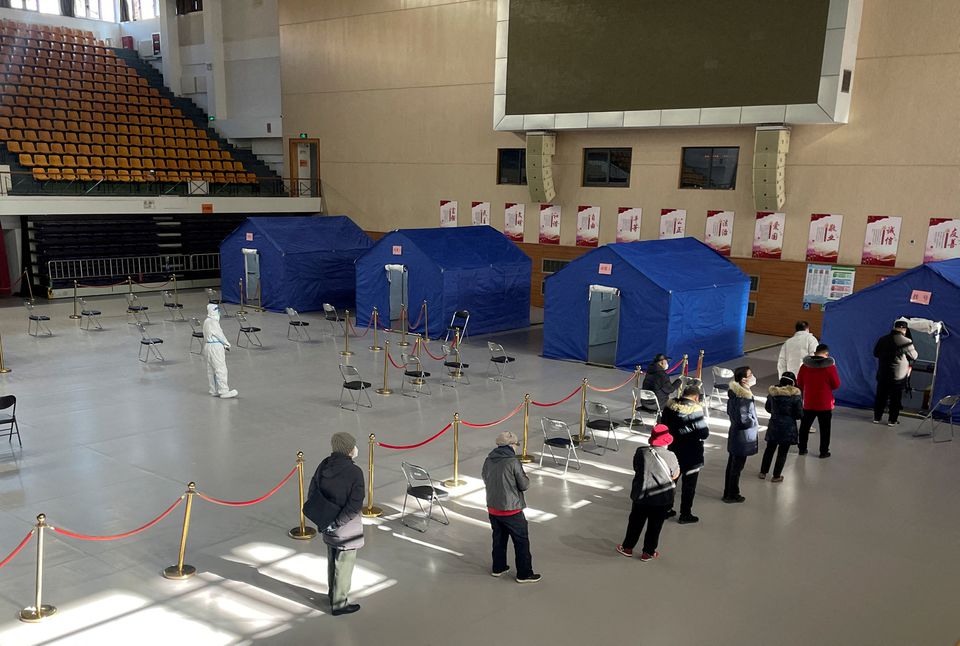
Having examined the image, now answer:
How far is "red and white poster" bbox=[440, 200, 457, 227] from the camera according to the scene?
25.6 metres

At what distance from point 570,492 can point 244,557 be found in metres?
3.90

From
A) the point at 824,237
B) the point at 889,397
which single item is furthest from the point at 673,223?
the point at 889,397

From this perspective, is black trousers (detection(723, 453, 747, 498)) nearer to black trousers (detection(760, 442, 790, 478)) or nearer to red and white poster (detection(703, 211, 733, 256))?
black trousers (detection(760, 442, 790, 478))

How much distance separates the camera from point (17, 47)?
30.1 metres

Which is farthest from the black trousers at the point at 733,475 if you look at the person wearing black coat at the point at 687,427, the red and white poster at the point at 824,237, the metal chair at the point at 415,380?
the red and white poster at the point at 824,237

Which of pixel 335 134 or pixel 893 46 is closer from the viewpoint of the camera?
pixel 893 46

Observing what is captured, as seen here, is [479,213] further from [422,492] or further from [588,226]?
[422,492]

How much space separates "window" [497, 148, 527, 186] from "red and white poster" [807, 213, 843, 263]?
28.3 feet

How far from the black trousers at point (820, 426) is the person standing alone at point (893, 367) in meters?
2.19

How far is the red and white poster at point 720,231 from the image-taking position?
20359 millimetres

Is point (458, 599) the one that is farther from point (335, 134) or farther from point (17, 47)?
point (17, 47)

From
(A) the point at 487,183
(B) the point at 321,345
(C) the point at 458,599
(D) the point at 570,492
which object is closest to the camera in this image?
(C) the point at 458,599

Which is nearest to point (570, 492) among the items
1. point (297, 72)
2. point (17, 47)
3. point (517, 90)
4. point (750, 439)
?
point (750, 439)

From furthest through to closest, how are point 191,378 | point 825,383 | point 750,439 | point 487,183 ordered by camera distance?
point 487,183 < point 191,378 < point 825,383 < point 750,439
